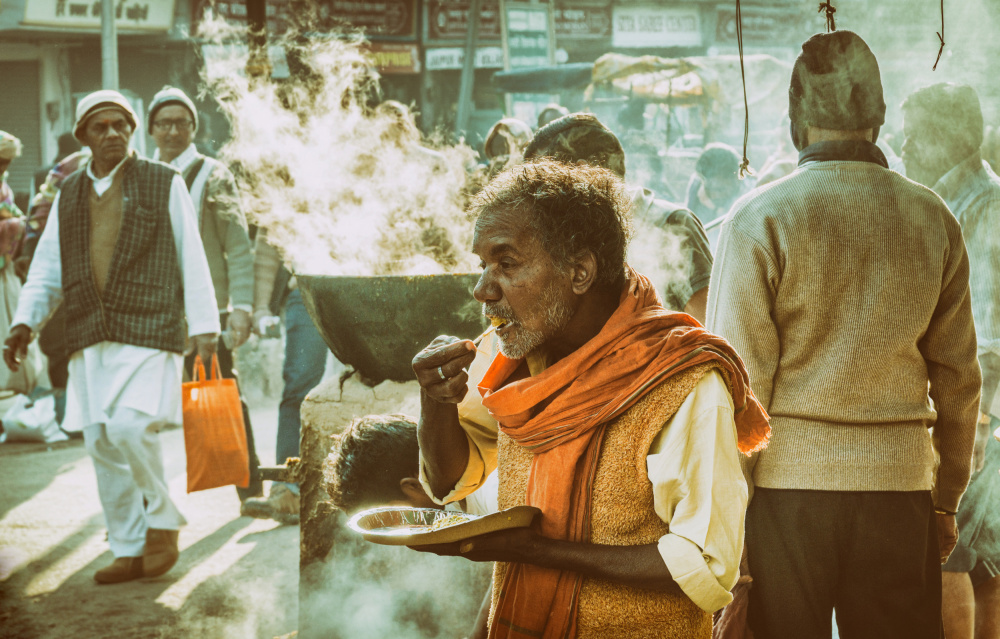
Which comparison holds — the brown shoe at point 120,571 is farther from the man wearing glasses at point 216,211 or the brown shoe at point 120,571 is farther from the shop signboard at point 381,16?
the shop signboard at point 381,16

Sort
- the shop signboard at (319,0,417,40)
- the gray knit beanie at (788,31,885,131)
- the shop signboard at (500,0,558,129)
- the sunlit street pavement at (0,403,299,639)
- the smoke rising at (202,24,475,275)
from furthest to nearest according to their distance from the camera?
the shop signboard at (319,0,417,40) < the shop signboard at (500,0,558,129) < the smoke rising at (202,24,475,275) < the sunlit street pavement at (0,403,299,639) < the gray knit beanie at (788,31,885,131)

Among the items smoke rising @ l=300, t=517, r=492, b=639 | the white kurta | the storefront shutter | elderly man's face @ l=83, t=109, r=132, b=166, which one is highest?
the storefront shutter

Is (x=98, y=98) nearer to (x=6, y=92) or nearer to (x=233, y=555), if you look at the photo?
(x=233, y=555)

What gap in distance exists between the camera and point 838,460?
8.06 ft

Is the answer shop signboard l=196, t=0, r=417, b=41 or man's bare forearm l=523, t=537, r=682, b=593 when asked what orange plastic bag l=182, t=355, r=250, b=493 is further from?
shop signboard l=196, t=0, r=417, b=41

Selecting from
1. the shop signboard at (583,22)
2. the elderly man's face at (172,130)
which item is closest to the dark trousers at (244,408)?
the elderly man's face at (172,130)

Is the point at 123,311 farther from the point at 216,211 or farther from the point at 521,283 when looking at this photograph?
the point at 521,283

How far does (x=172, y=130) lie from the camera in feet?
19.7

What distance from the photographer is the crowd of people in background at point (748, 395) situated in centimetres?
185

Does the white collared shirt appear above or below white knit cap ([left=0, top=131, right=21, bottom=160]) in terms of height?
below

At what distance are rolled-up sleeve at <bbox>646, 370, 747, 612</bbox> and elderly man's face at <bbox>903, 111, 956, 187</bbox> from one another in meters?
2.73

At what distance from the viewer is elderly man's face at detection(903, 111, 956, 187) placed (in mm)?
3986

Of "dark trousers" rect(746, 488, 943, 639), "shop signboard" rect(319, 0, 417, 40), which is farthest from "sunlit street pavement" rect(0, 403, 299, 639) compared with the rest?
"shop signboard" rect(319, 0, 417, 40)

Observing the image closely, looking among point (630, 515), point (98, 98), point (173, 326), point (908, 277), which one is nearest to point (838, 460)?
point (908, 277)
